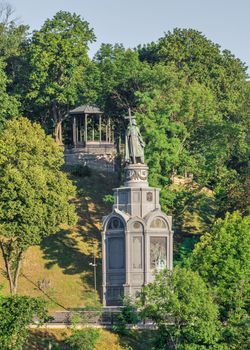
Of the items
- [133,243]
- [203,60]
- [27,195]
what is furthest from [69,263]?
[203,60]

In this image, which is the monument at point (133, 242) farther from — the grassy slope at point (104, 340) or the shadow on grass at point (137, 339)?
the grassy slope at point (104, 340)

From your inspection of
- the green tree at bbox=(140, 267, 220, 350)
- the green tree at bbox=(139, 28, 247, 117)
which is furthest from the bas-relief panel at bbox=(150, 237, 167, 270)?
the green tree at bbox=(139, 28, 247, 117)

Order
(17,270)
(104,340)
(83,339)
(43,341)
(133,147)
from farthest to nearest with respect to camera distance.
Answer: (133,147) → (17,270) → (104,340) → (43,341) → (83,339)

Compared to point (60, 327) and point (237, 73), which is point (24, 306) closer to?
point (60, 327)

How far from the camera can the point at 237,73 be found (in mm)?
120438

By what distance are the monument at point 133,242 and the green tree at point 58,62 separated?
2494 centimetres

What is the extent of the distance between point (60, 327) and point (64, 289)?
11.6 meters

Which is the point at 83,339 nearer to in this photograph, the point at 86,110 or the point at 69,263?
the point at 69,263

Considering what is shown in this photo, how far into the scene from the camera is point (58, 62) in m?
105

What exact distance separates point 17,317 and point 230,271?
1363 cm

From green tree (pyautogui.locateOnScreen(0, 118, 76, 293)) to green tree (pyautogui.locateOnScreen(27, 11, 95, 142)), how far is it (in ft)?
62.5

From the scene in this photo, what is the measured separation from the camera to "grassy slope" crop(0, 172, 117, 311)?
82.9 meters

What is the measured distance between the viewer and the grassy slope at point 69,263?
82938 millimetres

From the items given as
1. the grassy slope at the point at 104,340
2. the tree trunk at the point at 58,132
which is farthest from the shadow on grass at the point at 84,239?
the grassy slope at the point at 104,340
